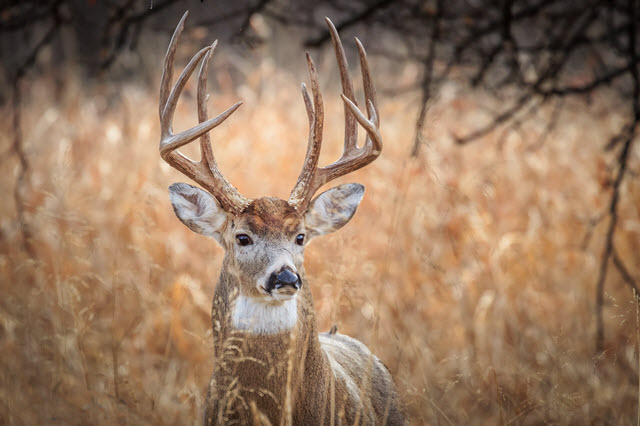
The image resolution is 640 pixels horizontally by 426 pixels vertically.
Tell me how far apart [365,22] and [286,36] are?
724 cm

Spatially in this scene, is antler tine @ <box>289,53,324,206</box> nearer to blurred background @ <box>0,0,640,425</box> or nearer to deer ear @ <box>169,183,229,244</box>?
deer ear @ <box>169,183,229,244</box>

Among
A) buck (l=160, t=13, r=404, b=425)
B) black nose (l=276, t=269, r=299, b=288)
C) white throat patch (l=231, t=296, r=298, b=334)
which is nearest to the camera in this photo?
black nose (l=276, t=269, r=299, b=288)

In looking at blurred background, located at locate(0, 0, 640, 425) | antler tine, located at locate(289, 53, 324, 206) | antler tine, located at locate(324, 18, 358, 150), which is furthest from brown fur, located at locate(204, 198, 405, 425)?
antler tine, located at locate(324, 18, 358, 150)

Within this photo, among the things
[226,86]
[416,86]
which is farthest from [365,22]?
[226,86]

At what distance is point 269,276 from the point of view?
2871mm

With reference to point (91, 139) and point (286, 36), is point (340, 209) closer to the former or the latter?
point (91, 139)

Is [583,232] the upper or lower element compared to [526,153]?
lower

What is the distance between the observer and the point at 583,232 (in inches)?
251

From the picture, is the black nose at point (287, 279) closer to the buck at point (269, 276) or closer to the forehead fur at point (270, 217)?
the buck at point (269, 276)

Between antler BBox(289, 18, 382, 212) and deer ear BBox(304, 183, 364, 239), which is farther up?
antler BBox(289, 18, 382, 212)

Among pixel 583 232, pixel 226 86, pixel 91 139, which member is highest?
pixel 226 86

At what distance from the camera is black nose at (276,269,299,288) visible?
9.16 feet

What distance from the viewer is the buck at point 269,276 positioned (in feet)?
9.50

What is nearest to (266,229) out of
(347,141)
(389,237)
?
(347,141)
